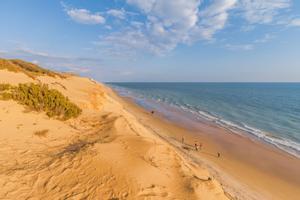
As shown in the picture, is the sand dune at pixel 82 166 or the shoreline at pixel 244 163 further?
the shoreline at pixel 244 163

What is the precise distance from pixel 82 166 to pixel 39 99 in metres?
6.98

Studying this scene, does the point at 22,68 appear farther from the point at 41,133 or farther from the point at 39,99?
the point at 41,133

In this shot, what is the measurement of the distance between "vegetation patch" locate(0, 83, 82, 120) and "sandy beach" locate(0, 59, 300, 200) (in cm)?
43

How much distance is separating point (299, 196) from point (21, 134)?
1491 cm

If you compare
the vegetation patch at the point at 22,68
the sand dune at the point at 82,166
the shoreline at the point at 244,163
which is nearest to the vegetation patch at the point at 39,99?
the sand dune at the point at 82,166

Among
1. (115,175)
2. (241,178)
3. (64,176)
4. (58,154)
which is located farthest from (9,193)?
(241,178)

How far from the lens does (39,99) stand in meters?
12.0

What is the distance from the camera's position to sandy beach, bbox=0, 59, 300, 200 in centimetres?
608

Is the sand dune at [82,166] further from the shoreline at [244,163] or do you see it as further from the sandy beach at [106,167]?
the shoreline at [244,163]

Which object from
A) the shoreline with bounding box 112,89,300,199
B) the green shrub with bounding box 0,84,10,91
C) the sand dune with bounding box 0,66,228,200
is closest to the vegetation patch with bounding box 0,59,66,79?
the green shrub with bounding box 0,84,10,91

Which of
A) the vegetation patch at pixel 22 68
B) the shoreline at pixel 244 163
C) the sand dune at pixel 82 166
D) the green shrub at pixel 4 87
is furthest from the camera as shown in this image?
the vegetation patch at pixel 22 68

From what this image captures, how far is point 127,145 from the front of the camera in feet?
30.1

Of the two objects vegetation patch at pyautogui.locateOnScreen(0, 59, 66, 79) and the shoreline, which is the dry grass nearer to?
the shoreline

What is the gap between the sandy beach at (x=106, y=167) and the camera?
608cm
